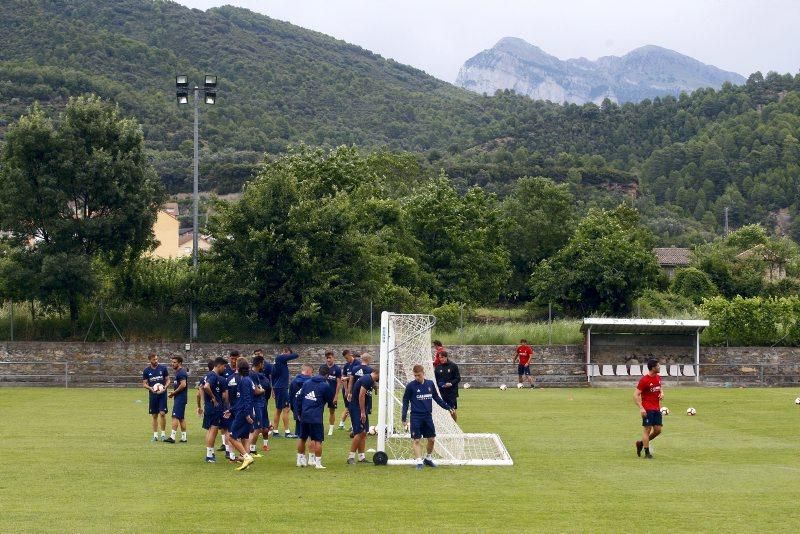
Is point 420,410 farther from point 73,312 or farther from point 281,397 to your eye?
point 73,312

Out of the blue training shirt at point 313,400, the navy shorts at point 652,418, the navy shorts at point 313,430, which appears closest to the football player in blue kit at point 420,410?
the blue training shirt at point 313,400

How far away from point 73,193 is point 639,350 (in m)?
24.1

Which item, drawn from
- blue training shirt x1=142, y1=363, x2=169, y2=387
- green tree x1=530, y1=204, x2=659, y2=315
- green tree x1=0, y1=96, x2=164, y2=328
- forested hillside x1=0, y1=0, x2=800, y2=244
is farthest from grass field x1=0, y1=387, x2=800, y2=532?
forested hillside x1=0, y1=0, x2=800, y2=244

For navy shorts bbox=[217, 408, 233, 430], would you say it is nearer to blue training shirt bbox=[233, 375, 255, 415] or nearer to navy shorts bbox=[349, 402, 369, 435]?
blue training shirt bbox=[233, 375, 255, 415]

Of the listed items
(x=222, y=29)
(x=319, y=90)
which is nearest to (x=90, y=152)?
(x=319, y=90)

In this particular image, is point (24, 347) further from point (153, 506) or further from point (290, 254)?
point (153, 506)

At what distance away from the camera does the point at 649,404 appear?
20875mm

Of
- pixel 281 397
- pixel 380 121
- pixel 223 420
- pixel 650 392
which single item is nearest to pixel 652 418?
pixel 650 392

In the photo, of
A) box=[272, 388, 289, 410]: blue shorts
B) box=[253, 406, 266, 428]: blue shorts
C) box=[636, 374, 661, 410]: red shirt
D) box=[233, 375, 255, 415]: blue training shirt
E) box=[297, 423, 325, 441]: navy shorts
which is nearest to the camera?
box=[297, 423, 325, 441]: navy shorts

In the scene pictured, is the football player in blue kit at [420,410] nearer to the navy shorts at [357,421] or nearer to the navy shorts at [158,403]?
the navy shorts at [357,421]

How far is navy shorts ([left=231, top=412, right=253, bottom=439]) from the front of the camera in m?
19.6

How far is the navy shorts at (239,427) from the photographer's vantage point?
19562 mm

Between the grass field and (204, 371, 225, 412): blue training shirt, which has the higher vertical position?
(204, 371, 225, 412): blue training shirt

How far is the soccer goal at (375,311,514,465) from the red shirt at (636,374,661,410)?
281cm
